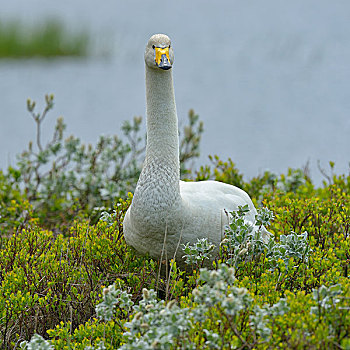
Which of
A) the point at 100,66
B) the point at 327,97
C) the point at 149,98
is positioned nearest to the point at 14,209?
the point at 149,98

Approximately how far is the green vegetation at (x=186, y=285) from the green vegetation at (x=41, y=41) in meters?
11.7

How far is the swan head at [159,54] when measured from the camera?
365 cm

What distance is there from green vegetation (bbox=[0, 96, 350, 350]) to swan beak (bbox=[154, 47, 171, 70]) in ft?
3.51

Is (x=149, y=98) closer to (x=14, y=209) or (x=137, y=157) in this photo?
(x=14, y=209)

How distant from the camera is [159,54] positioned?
3.67 metres

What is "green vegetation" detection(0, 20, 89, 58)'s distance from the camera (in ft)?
55.5

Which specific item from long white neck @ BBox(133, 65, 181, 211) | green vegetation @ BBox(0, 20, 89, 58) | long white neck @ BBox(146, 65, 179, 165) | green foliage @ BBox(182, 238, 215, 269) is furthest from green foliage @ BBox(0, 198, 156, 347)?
green vegetation @ BBox(0, 20, 89, 58)

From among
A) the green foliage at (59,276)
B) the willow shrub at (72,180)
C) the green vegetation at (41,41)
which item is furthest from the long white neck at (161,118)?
the green vegetation at (41,41)

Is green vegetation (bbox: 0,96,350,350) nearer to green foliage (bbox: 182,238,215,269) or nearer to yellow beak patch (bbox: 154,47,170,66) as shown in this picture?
green foliage (bbox: 182,238,215,269)

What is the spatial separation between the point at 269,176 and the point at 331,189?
100 centimetres

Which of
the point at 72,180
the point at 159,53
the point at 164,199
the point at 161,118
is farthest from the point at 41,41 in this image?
the point at 164,199

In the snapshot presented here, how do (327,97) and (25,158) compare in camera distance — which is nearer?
(25,158)

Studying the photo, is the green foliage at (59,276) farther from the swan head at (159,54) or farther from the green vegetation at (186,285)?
the swan head at (159,54)

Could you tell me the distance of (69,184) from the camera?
643cm
